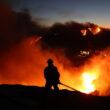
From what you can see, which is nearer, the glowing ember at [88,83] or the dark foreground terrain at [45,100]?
the dark foreground terrain at [45,100]

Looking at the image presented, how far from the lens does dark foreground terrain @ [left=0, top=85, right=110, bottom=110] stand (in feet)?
53.2

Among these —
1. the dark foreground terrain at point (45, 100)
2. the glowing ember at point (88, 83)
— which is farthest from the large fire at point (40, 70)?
the dark foreground terrain at point (45, 100)

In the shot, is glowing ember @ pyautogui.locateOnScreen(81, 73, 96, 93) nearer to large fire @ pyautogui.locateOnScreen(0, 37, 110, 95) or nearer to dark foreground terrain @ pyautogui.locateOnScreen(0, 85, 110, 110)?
large fire @ pyautogui.locateOnScreen(0, 37, 110, 95)

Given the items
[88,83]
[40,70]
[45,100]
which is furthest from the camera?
[40,70]

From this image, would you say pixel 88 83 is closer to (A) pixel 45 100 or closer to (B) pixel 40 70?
(B) pixel 40 70

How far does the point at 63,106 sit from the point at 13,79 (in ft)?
145

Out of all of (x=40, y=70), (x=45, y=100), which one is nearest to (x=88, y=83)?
(x=40, y=70)

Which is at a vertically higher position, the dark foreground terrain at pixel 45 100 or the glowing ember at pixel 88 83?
the glowing ember at pixel 88 83

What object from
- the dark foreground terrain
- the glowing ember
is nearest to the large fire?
the glowing ember

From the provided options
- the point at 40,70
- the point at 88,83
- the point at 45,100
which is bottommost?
the point at 45,100

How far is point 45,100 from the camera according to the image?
16.1 meters

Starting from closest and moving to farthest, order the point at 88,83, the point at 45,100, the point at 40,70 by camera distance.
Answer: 1. the point at 45,100
2. the point at 88,83
3. the point at 40,70

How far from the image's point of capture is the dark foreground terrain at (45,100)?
16.2 m

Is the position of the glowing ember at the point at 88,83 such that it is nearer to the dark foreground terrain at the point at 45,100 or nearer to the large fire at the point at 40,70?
the large fire at the point at 40,70
